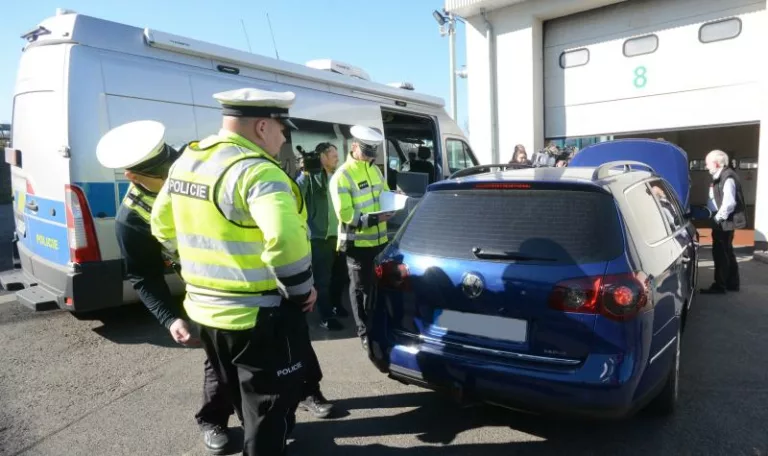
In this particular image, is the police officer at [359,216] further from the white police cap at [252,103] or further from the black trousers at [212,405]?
the white police cap at [252,103]

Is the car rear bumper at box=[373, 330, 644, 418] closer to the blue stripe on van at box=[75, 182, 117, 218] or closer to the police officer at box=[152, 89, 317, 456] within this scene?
the police officer at box=[152, 89, 317, 456]

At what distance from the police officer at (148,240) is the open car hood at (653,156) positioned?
228 inches

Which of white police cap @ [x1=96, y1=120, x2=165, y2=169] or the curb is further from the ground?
white police cap @ [x1=96, y1=120, x2=165, y2=169]

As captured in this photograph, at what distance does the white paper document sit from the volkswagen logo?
1.59m

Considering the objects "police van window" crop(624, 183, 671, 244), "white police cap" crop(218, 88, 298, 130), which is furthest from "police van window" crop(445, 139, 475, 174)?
"white police cap" crop(218, 88, 298, 130)

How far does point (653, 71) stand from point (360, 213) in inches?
336

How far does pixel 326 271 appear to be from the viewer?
4.99 metres

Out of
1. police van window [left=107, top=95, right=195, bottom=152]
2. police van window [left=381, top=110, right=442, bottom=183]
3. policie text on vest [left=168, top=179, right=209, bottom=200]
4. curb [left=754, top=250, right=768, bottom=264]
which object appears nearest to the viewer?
policie text on vest [left=168, top=179, right=209, bottom=200]

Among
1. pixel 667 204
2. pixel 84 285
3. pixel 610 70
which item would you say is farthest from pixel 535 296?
pixel 610 70

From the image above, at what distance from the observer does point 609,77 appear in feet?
34.6

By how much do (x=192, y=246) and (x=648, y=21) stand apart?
10586 mm

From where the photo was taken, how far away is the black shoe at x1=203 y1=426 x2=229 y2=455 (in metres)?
2.80

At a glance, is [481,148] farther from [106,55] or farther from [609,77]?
[106,55]

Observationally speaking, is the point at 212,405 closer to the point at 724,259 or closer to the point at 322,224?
the point at 322,224
